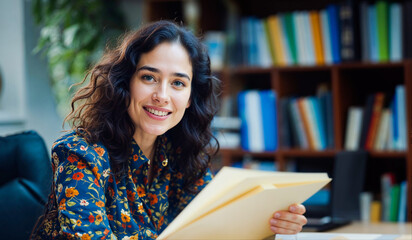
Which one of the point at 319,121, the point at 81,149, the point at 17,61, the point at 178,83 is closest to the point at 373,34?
the point at 319,121

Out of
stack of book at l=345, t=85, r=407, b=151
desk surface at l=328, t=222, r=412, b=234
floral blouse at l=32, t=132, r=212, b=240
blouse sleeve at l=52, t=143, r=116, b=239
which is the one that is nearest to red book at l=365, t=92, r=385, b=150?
stack of book at l=345, t=85, r=407, b=151

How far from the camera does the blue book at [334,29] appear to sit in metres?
2.78

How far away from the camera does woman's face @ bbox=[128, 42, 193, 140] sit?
132cm

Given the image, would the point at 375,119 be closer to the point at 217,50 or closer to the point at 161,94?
the point at 217,50

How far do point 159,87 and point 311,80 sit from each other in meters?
1.96

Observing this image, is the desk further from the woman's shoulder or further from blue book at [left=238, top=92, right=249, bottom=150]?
blue book at [left=238, top=92, right=249, bottom=150]

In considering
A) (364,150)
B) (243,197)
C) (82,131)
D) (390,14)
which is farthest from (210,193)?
(390,14)

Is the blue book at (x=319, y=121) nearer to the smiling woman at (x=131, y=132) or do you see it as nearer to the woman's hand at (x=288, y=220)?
the smiling woman at (x=131, y=132)

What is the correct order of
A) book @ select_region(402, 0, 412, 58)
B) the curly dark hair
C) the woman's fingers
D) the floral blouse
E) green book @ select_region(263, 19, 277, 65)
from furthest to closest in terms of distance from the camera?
1. green book @ select_region(263, 19, 277, 65)
2. book @ select_region(402, 0, 412, 58)
3. the curly dark hair
4. the woman's fingers
5. the floral blouse

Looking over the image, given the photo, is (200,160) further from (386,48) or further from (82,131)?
(386,48)

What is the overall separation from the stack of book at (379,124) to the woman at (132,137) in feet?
4.79

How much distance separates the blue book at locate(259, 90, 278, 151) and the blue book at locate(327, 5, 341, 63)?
0.38 metres

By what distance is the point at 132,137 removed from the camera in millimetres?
1378

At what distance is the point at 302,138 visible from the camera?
293 centimetres
